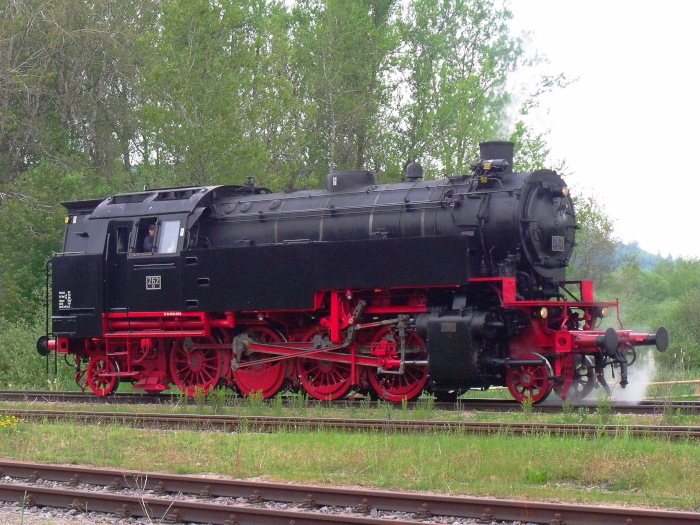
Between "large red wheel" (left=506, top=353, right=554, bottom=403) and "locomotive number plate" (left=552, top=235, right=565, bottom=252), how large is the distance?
1871 mm

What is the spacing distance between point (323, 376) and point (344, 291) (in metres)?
1.80

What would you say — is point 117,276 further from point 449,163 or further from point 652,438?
point 449,163

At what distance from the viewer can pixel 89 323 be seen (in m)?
16.8

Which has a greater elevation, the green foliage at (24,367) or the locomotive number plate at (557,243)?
the locomotive number plate at (557,243)

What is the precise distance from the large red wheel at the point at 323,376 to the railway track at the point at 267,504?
654 cm

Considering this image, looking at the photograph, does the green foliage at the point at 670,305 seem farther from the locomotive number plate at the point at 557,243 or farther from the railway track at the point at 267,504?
the railway track at the point at 267,504

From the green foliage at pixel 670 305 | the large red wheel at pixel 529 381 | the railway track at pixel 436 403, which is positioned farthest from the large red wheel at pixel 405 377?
the green foliage at pixel 670 305

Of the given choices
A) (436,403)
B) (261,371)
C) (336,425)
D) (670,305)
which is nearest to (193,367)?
(261,371)

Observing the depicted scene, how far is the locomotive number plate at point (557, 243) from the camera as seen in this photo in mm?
14312

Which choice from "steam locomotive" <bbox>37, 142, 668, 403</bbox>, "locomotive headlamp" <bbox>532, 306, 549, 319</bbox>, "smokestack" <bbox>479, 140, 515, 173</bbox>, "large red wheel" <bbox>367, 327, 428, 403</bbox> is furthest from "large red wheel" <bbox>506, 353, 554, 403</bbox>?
"smokestack" <bbox>479, 140, 515, 173</bbox>

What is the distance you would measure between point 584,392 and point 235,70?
1716 centimetres

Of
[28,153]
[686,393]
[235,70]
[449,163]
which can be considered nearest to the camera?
[686,393]

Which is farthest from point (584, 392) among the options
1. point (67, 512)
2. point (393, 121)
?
point (393, 121)

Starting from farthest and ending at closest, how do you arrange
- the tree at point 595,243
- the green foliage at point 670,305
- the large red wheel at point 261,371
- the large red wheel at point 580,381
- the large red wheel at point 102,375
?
the tree at point 595,243 < the green foliage at point 670,305 < the large red wheel at point 102,375 < the large red wheel at point 261,371 < the large red wheel at point 580,381
